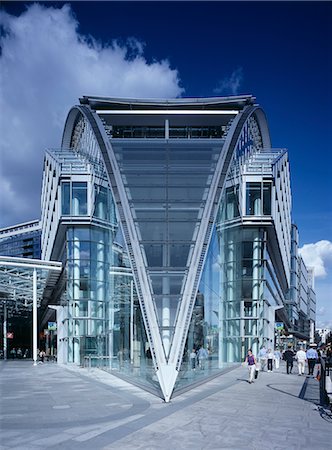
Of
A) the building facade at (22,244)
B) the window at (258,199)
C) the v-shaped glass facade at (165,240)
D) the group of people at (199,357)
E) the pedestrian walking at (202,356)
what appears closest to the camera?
the group of people at (199,357)

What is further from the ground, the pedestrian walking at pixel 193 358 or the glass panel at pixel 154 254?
the glass panel at pixel 154 254

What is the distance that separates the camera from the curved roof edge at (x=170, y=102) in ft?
125

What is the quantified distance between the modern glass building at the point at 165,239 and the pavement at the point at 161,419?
1412 millimetres

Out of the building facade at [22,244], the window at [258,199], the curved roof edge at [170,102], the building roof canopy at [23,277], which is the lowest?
the building roof canopy at [23,277]

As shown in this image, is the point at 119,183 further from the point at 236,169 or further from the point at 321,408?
the point at 321,408

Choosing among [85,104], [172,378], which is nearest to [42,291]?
[85,104]

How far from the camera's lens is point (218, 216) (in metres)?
24.8

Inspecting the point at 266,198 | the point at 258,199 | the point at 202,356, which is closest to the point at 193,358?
the point at 202,356

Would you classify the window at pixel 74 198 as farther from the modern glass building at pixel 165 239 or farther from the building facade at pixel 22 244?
the building facade at pixel 22 244

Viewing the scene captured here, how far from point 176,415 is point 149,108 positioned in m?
31.1

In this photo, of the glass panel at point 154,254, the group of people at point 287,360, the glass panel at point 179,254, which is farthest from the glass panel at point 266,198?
the glass panel at point 154,254

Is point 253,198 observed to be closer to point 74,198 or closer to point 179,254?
point 74,198

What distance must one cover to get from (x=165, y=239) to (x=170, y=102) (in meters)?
21.0

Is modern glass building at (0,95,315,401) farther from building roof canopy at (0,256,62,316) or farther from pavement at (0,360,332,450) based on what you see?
building roof canopy at (0,256,62,316)
